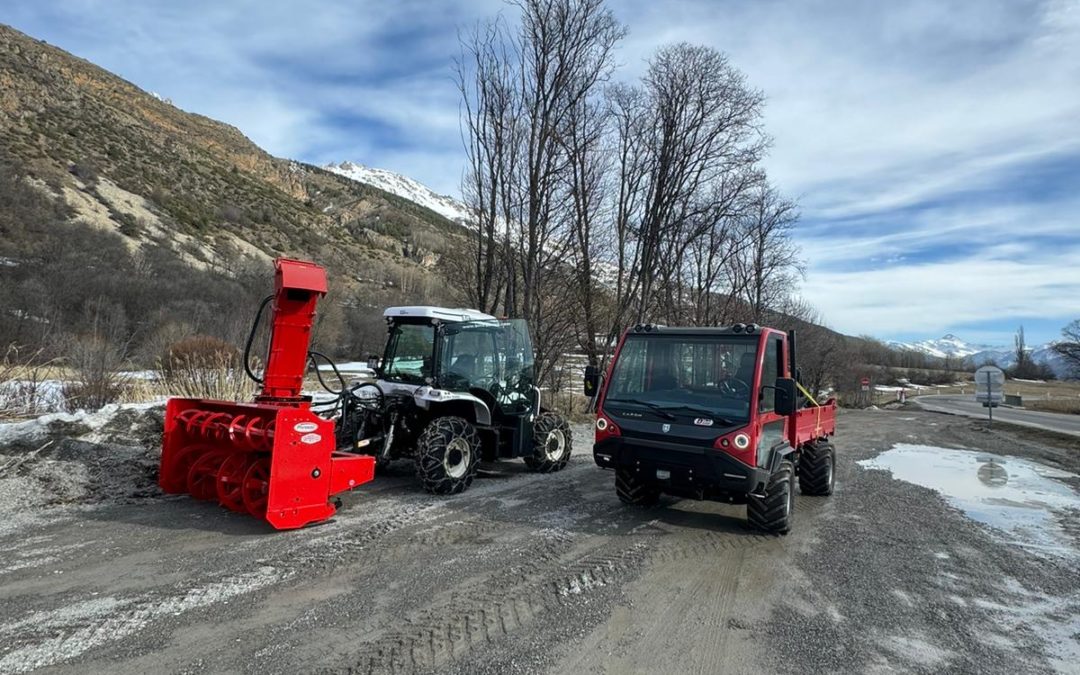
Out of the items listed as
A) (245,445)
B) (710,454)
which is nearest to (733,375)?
(710,454)

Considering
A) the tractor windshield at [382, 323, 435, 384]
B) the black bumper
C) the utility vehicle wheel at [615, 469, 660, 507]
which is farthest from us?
the tractor windshield at [382, 323, 435, 384]

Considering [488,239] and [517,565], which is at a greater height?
[488,239]

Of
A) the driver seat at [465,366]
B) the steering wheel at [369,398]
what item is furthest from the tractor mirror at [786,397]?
the steering wheel at [369,398]

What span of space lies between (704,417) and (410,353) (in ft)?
13.5

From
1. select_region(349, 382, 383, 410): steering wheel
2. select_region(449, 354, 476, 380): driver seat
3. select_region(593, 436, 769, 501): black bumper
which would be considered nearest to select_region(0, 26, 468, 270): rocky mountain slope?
select_region(449, 354, 476, 380): driver seat

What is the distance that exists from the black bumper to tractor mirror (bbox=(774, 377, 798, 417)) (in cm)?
64

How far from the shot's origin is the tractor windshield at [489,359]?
27.0 feet

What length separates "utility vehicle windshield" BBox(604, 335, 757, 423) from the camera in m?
6.36

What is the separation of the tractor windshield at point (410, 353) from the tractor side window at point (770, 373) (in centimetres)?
405

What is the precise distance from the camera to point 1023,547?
6547mm

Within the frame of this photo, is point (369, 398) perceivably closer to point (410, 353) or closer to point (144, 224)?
point (410, 353)

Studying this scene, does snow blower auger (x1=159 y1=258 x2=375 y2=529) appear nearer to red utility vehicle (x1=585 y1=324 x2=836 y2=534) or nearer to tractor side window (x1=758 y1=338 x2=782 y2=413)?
red utility vehicle (x1=585 y1=324 x2=836 y2=534)

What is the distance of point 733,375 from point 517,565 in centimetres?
296

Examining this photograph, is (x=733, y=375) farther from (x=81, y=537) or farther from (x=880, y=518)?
(x=81, y=537)
